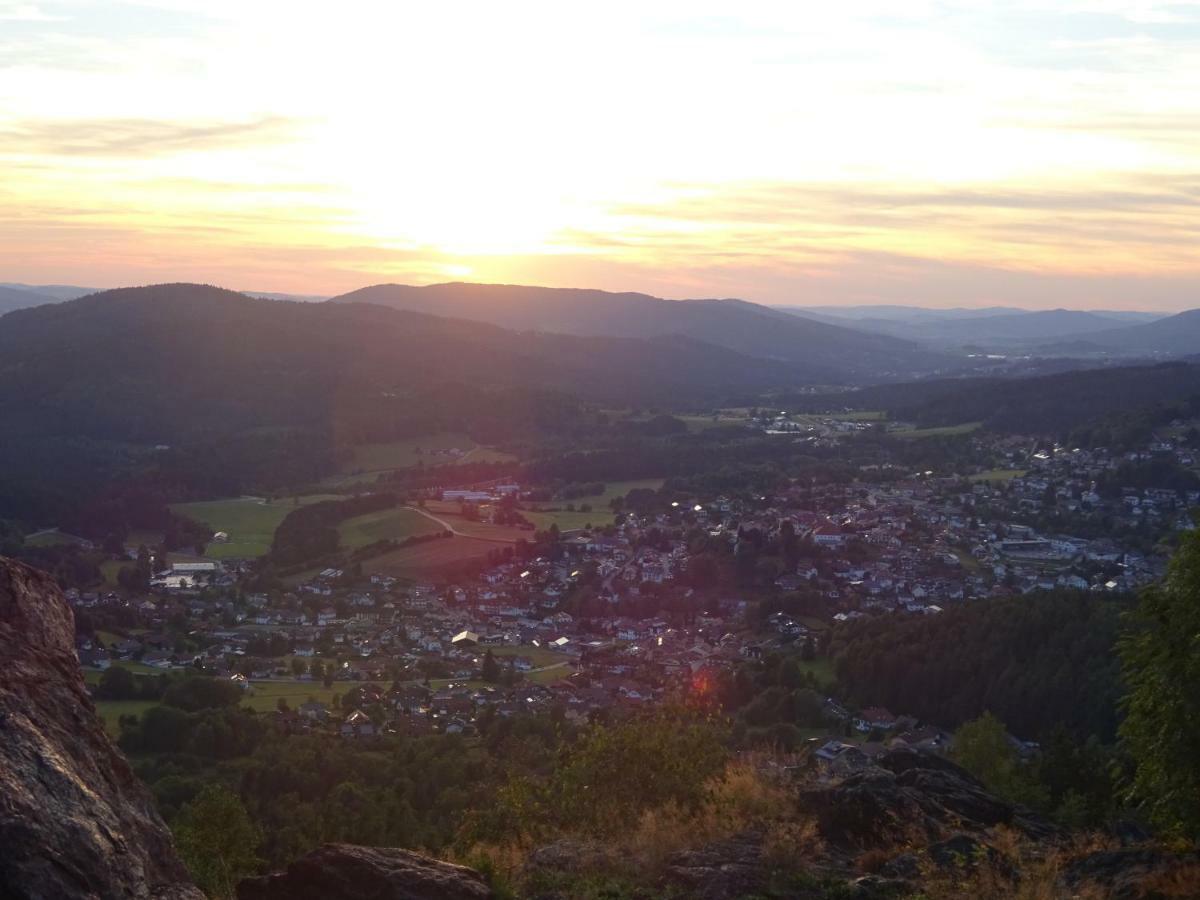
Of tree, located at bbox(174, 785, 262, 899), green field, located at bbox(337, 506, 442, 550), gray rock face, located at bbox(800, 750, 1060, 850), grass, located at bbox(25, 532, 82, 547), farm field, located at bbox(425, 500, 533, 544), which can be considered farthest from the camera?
green field, located at bbox(337, 506, 442, 550)

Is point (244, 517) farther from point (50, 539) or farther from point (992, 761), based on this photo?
point (992, 761)

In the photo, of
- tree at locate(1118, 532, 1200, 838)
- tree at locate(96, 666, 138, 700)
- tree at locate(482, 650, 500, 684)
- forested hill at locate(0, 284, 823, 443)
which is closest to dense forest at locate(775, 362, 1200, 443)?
forested hill at locate(0, 284, 823, 443)

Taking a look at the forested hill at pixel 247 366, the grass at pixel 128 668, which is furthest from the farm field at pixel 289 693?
the forested hill at pixel 247 366

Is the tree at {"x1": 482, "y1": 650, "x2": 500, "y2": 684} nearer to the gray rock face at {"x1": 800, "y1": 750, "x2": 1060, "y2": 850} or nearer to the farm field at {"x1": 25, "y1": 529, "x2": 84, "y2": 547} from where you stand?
the gray rock face at {"x1": 800, "y1": 750, "x2": 1060, "y2": 850}

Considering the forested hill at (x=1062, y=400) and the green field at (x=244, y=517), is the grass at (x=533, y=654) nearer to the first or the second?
the green field at (x=244, y=517)

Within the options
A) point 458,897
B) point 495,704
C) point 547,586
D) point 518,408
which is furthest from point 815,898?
point 518,408

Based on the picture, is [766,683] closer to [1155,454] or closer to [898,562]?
[898,562]
